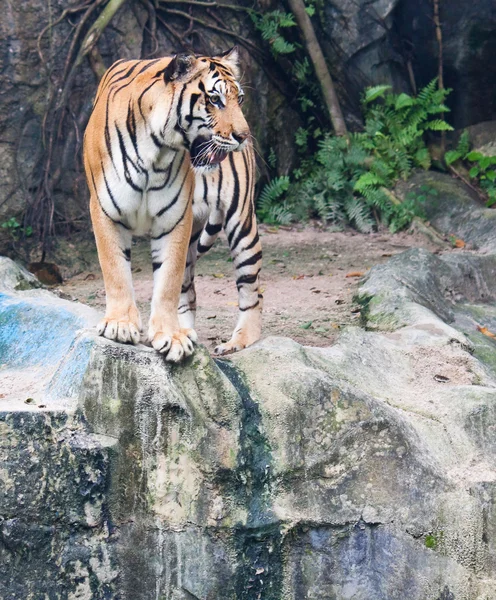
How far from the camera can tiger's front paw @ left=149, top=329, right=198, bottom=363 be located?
3553 mm

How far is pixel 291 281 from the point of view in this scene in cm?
748

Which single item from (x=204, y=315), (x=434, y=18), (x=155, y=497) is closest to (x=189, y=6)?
(x=434, y=18)

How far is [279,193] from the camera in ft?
32.2

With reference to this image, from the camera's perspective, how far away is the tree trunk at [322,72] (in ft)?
32.5

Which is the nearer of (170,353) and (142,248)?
(170,353)

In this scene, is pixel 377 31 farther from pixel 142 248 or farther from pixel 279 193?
pixel 142 248

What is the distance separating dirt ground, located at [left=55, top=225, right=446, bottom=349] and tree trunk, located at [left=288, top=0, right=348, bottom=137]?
1.42 metres

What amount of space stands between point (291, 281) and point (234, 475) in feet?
13.0

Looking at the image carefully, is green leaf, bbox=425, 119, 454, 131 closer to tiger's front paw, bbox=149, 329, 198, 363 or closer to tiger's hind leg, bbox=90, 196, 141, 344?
tiger's hind leg, bbox=90, 196, 141, 344

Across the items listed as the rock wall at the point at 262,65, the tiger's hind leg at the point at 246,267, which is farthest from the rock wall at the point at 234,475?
the rock wall at the point at 262,65

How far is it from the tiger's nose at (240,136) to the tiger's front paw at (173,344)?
856mm

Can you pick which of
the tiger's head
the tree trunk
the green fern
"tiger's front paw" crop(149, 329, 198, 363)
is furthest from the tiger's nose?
the tree trunk

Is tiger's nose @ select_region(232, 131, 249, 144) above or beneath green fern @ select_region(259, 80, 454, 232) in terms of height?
above

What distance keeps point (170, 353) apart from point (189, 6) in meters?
6.78
